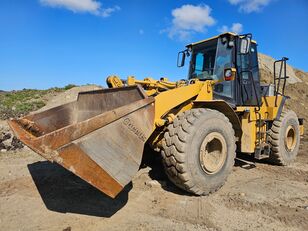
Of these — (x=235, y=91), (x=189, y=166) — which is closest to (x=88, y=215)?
(x=189, y=166)

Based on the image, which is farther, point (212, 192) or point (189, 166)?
point (212, 192)

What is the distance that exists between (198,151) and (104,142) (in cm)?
153

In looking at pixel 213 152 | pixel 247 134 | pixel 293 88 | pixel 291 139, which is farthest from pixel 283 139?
pixel 293 88

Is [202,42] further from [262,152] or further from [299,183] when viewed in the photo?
[299,183]

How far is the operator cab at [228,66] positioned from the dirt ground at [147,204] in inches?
65.3

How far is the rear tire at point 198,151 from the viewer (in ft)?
14.1

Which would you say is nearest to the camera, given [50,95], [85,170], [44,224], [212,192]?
[85,170]

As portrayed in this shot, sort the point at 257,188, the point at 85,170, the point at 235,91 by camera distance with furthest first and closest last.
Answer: the point at 235,91, the point at 257,188, the point at 85,170

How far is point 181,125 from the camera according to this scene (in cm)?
439

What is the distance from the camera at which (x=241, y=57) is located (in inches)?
250

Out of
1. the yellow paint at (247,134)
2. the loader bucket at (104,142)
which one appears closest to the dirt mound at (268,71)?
the yellow paint at (247,134)

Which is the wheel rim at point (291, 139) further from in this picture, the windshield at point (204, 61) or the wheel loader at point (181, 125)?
the windshield at point (204, 61)

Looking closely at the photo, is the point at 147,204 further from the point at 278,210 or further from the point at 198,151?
the point at 278,210

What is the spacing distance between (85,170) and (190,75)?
4.30 m
